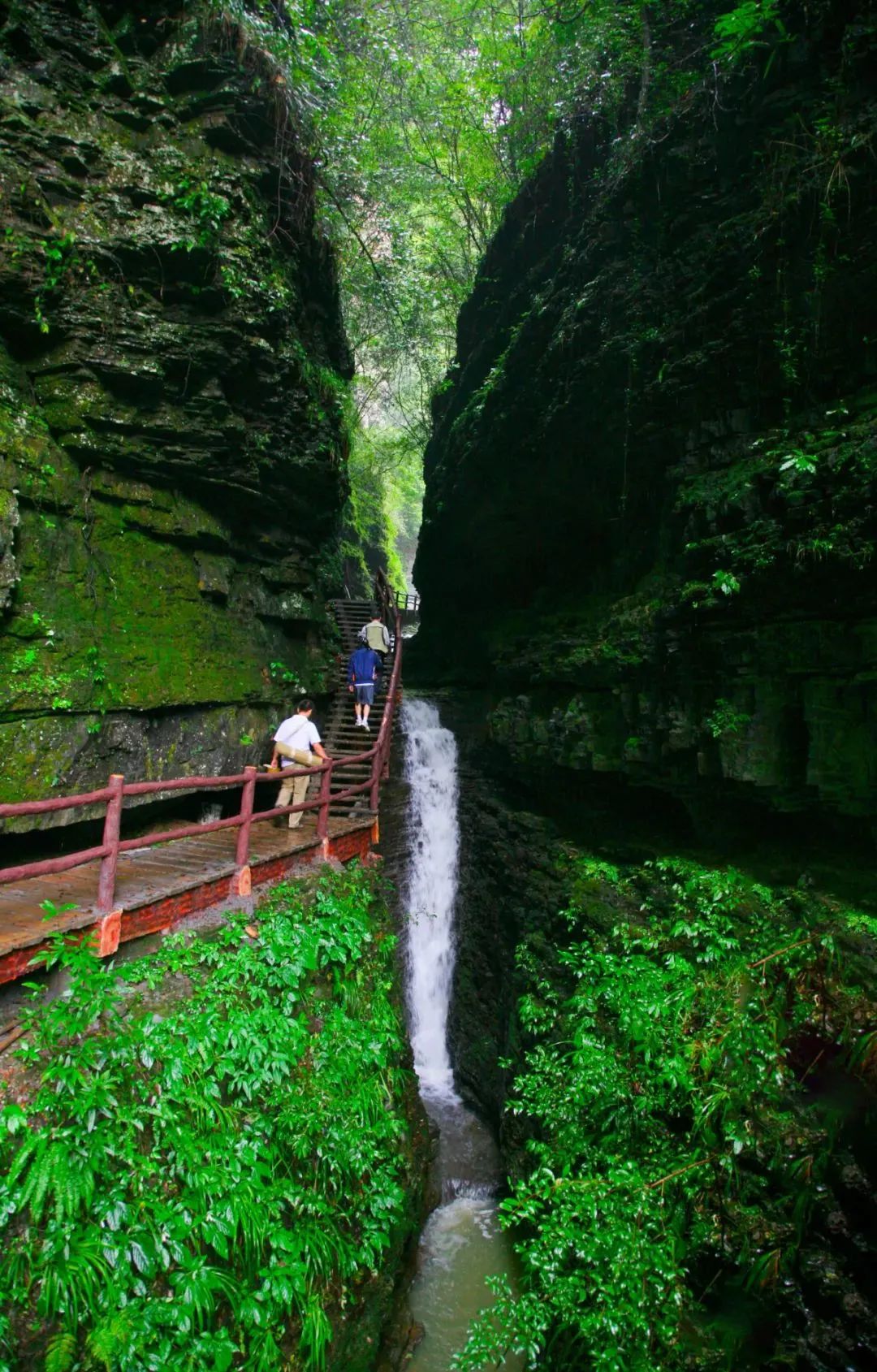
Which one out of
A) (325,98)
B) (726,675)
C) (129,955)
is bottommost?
(129,955)

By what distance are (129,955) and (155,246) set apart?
290 inches

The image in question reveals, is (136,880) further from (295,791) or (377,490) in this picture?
(377,490)

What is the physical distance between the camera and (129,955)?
14.2ft

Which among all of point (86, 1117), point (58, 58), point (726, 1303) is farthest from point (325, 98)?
point (726, 1303)

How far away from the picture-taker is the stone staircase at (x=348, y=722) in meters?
8.98

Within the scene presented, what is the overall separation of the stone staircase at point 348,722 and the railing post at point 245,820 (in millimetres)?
2620

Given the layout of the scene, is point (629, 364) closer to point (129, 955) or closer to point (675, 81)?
point (675, 81)

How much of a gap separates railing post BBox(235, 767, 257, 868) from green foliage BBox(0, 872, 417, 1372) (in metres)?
0.55

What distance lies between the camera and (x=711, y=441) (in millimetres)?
7203

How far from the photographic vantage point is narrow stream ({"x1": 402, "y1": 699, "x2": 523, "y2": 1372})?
600cm

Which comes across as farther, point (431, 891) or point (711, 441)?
point (431, 891)

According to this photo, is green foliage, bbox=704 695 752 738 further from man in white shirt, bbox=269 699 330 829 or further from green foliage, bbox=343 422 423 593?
green foliage, bbox=343 422 423 593

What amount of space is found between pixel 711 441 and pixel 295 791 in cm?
641

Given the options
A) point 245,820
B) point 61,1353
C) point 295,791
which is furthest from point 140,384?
point 61,1353
